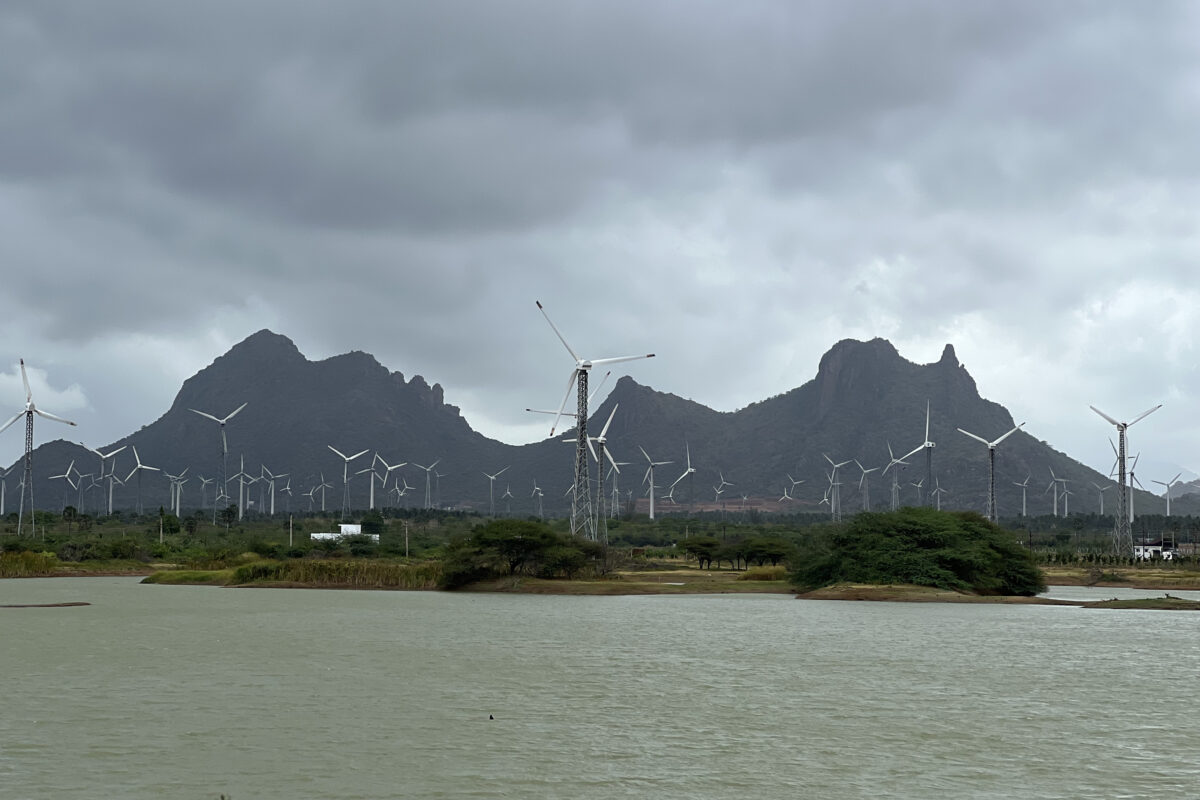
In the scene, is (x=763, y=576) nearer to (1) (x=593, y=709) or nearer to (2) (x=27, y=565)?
(2) (x=27, y=565)

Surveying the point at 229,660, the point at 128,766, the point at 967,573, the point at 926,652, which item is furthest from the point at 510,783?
the point at 967,573

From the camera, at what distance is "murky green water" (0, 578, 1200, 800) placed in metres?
19.0

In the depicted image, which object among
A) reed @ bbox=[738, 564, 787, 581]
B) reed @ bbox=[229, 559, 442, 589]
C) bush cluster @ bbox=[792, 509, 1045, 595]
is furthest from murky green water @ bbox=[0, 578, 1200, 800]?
reed @ bbox=[738, 564, 787, 581]

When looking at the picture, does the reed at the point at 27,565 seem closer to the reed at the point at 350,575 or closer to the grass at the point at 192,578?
the grass at the point at 192,578

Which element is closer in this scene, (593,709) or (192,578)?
(593,709)

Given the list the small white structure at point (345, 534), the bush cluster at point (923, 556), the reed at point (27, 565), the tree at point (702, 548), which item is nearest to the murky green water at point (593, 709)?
the bush cluster at point (923, 556)

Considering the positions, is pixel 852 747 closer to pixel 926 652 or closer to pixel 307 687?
pixel 307 687

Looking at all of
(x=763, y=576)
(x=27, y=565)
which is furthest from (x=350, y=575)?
(x=27, y=565)

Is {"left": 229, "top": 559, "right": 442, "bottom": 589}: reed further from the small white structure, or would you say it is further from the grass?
the small white structure

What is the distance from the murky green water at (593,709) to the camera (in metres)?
19.0

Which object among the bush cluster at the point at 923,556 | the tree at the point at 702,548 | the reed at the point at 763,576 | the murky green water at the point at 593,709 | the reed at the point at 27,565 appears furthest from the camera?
the tree at the point at 702,548

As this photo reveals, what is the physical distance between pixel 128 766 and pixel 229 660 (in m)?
16.3

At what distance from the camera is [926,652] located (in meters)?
39.1

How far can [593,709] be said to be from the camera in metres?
26.5
